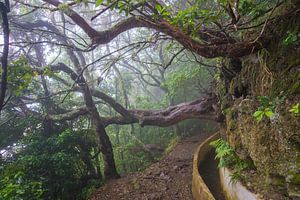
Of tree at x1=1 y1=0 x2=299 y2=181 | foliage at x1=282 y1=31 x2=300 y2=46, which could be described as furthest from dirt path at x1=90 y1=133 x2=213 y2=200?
foliage at x1=282 y1=31 x2=300 y2=46

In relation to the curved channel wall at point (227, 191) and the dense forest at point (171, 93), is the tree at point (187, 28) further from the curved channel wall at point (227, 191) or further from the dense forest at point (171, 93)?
the curved channel wall at point (227, 191)

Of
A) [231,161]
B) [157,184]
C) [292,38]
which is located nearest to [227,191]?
[231,161]

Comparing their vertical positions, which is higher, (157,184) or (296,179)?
(296,179)

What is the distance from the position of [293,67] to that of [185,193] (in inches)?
183

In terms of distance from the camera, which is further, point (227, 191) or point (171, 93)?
point (171, 93)

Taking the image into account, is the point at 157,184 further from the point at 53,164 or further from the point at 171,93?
the point at 171,93

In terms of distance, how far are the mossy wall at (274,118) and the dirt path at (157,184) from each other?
8.29 ft

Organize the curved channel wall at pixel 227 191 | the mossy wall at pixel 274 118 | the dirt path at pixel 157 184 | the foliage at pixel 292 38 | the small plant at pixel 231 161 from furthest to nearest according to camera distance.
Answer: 1. the dirt path at pixel 157 184
2. the small plant at pixel 231 161
3. the curved channel wall at pixel 227 191
4. the foliage at pixel 292 38
5. the mossy wall at pixel 274 118

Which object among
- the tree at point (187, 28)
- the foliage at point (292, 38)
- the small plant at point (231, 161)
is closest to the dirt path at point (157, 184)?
the tree at point (187, 28)

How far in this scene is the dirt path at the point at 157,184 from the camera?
22.9ft

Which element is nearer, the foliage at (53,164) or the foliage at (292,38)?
the foliage at (292,38)

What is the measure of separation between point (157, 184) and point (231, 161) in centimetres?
301

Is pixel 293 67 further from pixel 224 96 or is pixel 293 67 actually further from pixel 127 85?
pixel 127 85

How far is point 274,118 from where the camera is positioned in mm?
3889
